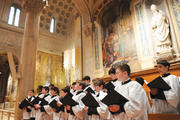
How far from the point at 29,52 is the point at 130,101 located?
5.85 m

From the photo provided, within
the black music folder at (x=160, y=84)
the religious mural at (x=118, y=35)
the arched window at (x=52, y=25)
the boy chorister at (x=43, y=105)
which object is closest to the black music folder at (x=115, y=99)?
the black music folder at (x=160, y=84)

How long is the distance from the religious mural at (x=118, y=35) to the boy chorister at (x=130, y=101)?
17.4ft

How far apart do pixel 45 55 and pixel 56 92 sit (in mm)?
10637

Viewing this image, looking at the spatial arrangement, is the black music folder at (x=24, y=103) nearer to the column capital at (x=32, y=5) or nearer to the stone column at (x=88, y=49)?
the column capital at (x=32, y=5)

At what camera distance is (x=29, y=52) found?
22.1 ft

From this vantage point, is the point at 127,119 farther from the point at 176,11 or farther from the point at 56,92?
the point at 176,11

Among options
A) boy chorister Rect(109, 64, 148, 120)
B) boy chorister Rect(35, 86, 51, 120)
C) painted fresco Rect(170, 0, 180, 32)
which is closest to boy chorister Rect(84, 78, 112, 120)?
boy chorister Rect(109, 64, 148, 120)

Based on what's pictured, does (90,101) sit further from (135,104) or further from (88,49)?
(88,49)

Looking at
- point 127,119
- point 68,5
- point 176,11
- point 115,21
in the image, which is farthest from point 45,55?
point 127,119

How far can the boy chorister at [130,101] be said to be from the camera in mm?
2016

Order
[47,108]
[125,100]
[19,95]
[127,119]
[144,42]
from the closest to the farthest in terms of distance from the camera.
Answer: [125,100] < [127,119] < [47,108] < [19,95] < [144,42]

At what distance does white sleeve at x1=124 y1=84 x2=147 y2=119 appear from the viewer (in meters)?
2.00

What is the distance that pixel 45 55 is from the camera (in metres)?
14.4

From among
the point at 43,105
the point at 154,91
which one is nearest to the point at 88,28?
the point at 43,105
